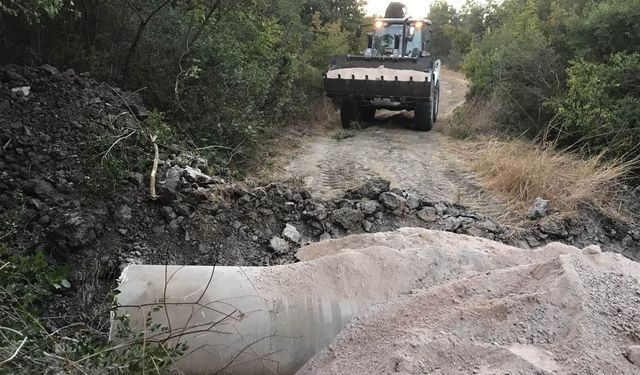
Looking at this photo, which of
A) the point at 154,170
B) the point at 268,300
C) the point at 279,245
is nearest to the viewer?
the point at 268,300

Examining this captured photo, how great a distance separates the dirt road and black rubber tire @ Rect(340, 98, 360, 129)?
14.0 inches

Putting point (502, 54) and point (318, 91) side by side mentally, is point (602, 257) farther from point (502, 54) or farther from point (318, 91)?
point (318, 91)

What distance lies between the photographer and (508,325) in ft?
8.29

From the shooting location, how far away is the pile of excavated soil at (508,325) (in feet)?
7.56

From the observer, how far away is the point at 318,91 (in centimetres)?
1225

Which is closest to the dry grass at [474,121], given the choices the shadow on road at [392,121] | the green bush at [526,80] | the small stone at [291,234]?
the green bush at [526,80]

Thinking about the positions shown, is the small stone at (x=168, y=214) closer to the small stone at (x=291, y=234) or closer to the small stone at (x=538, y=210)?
the small stone at (x=291, y=234)

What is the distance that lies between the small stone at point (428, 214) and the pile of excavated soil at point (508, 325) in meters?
2.45

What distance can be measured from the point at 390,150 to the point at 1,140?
5.63 metres

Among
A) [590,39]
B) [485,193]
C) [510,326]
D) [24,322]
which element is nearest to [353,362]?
A: [510,326]

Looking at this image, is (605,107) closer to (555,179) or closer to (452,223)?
(555,179)

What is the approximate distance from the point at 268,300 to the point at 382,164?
5.23 metres

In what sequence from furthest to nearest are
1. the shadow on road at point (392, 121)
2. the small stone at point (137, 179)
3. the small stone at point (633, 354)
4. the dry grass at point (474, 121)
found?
the shadow on road at point (392, 121) → the dry grass at point (474, 121) → the small stone at point (137, 179) → the small stone at point (633, 354)

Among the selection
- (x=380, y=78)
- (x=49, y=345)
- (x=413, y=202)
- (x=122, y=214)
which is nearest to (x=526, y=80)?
(x=380, y=78)
